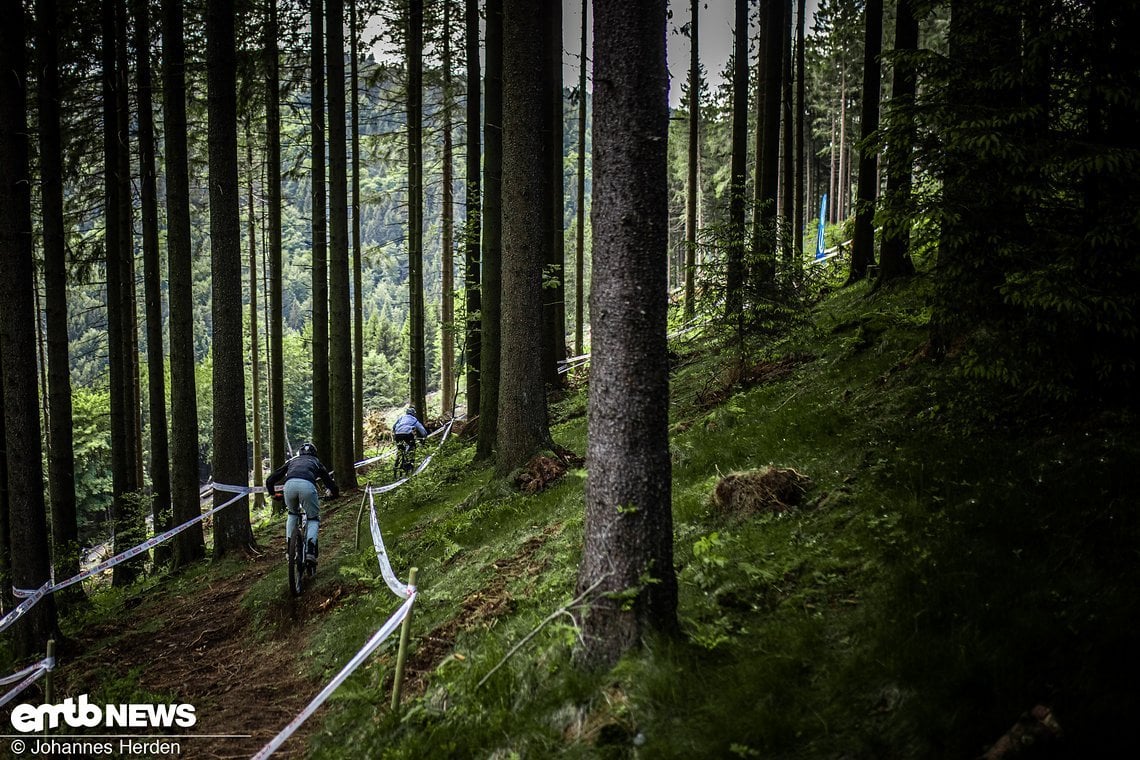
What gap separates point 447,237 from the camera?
23078mm

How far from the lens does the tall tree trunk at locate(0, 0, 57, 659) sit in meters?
8.87

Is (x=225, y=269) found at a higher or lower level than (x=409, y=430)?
higher

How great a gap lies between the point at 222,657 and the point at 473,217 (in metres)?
12.3

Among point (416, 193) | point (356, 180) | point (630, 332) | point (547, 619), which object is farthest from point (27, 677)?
point (356, 180)

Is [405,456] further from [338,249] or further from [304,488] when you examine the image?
[304,488]

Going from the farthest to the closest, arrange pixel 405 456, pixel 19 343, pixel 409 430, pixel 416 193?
pixel 416 193, pixel 405 456, pixel 409 430, pixel 19 343

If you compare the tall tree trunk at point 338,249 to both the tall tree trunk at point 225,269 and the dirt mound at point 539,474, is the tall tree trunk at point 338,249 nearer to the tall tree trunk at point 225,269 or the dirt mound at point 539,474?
the tall tree trunk at point 225,269

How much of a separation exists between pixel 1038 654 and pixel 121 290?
1910 cm

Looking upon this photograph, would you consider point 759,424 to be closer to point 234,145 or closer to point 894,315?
point 894,315

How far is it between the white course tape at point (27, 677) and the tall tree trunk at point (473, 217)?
10159 mm

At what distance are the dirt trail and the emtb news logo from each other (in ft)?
0.64

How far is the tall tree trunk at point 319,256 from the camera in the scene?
608 inches

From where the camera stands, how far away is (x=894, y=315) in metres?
10.8

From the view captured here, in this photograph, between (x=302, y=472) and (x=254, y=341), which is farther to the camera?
(x=254, y=341)
